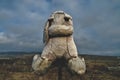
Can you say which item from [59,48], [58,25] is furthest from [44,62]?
[58,25]

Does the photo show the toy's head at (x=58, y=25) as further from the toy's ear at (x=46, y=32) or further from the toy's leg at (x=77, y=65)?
the toy's leg at (x=77, y=65)

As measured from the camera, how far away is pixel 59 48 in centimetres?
1035

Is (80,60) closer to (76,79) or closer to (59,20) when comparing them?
(76,79)

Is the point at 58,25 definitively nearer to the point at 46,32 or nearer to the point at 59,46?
the point at 46,32

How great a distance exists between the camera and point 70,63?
10281mm

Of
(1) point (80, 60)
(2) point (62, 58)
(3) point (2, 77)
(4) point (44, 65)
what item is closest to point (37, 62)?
(4) point (44, 65)

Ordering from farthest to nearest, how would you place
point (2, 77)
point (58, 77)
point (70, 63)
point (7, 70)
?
point (7, 70)
point (2, 77)
point (58, 77)
point (70, 63)

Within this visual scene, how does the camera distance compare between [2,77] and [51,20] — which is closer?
[51,20]

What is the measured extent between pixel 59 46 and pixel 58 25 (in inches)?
30.2

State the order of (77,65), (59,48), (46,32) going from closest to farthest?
(77,65)
(59,48)
(46,32)

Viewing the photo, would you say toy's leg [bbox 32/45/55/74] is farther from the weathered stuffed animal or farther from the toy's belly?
the toy's belly

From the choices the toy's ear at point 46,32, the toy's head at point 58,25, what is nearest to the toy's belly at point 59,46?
the toy's head at point 58,25

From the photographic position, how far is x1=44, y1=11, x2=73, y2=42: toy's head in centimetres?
1034

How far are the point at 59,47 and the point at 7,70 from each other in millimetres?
6074
